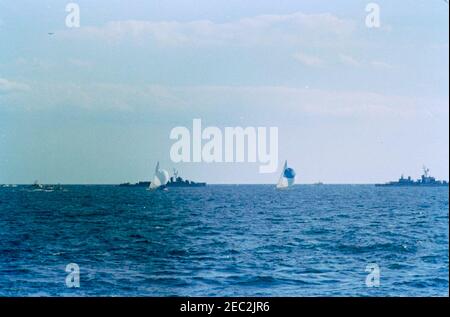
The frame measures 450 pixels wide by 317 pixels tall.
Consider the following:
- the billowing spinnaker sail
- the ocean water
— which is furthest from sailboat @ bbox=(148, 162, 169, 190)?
the ocean water

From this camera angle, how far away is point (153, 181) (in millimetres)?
14641

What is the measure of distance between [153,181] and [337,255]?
15.8ft

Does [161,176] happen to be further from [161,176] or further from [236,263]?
[236,263]

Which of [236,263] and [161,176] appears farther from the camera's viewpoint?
[236,263]

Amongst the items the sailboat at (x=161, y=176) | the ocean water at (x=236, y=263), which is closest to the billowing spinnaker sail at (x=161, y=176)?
the sailboat at (x=161, y=176)

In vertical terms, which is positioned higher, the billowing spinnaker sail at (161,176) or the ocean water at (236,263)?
the billowing spinnaker sail at (161,176)

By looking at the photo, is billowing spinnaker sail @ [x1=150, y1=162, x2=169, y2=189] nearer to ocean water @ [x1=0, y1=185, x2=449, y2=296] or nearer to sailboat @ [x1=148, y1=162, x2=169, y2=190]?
sailboat @ [x1=148, y1=162, x2=169, y2=190]

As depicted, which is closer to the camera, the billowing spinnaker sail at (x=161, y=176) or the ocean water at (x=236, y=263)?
the billowing spinnaker sail at (x=161, y=176)

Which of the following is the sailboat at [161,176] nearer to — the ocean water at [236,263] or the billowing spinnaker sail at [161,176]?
the billowing spinnaker sail at [161,176]

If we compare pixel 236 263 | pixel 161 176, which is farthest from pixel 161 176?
pixel 236 263

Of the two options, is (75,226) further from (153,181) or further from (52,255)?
(153,181)

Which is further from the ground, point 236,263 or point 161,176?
point 161,176
